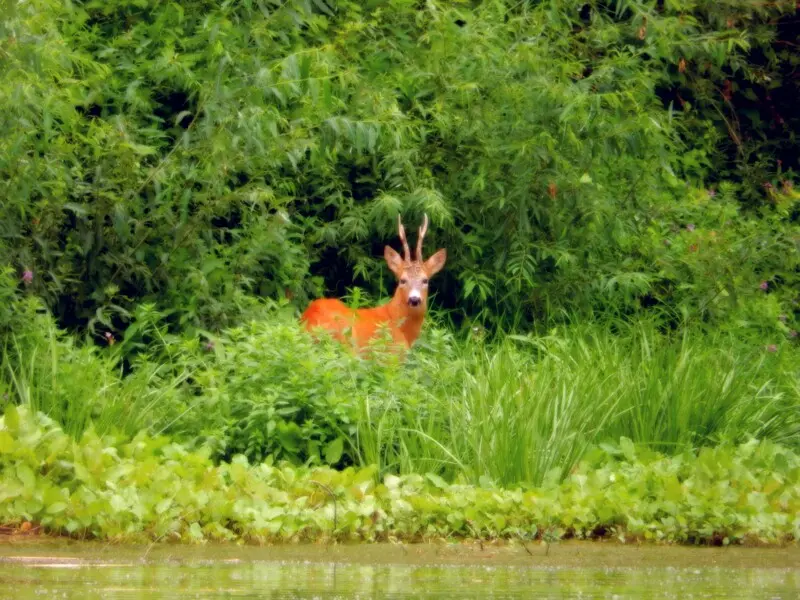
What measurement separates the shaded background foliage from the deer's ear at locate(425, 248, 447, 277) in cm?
20

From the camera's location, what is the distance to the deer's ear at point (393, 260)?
962cm

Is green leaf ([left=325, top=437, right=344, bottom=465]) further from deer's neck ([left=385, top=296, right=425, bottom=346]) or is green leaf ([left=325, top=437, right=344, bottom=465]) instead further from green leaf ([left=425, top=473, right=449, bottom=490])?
deer's neck ([left=385, top=296, right=425, bottom=346])

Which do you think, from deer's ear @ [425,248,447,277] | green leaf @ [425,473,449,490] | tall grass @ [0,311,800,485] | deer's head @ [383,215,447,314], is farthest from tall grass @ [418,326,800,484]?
deer's ear @ [425,248,447,277]

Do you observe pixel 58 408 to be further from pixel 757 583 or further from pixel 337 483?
pixel 757 583

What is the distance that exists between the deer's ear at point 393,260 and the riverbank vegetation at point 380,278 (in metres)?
0.22

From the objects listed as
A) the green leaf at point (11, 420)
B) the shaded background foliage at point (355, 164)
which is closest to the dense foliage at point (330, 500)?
the green leaf at point (11, 420)

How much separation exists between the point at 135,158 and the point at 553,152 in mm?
2632

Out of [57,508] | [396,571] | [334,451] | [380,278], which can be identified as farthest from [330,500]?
[380,278]

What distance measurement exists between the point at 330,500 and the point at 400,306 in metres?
3.56

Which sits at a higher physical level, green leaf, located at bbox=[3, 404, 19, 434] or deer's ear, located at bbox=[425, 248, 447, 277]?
green leaf, located at bbox=[3, 404, 19, 434]

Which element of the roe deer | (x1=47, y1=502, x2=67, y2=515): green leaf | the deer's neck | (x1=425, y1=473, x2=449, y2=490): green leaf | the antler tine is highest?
(x1=47, y1=502, x2=67, y2=515): green leaf

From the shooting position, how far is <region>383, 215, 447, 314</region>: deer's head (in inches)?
369

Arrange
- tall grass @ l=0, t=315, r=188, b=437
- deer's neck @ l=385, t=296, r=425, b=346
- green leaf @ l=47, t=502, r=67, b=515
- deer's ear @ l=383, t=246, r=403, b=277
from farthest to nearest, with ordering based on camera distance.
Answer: deer's ear @ l=383, t=246, r=403, b=277, deer's neck @ l=385, t=296, r=425, b=346, tall grass @ l=0, t=315, r=188, b=437, green leaf @ l=47, t=502, r=67, b=515

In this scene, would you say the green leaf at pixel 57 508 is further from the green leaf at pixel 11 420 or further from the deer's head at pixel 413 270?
the deer's head at pixel 413 270
